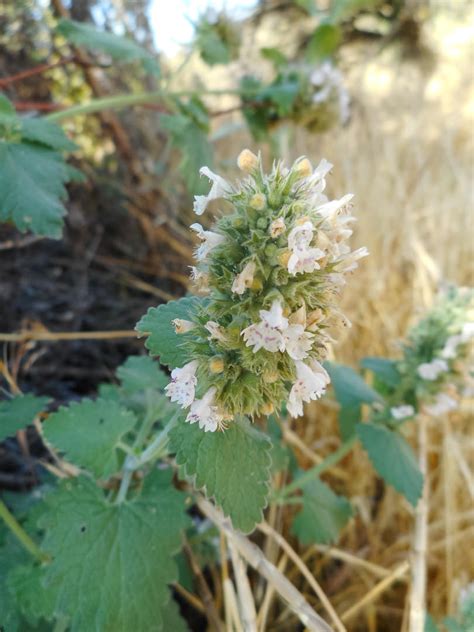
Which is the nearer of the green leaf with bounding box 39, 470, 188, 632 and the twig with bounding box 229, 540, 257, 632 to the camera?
the green leaf with bounding box 39, 470, 188, 632

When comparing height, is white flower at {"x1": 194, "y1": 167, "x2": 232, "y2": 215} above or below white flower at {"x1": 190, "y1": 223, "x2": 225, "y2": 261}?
above

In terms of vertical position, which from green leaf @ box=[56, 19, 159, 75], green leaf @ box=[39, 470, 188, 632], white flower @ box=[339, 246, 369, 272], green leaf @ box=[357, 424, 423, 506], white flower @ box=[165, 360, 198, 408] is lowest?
green leaf @ box=[357, 424, 423, 506]

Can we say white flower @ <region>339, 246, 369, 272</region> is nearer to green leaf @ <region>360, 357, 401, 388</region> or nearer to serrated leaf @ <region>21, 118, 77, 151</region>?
green leaf @ <region>360, 357, 401, 388</region>

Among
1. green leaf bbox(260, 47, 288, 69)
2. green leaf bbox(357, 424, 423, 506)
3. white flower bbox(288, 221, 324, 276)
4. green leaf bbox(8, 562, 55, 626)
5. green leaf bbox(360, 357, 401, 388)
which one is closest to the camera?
white flower bbox(288, 221, 324, 276)

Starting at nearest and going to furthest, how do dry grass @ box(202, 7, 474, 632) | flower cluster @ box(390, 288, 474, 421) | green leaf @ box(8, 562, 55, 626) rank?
green leaf @ box(8, 562, 55, 626)
flower cluster @ box(390, 288, 474, 421)
dry grass @ box(202, 7, 474, 632)

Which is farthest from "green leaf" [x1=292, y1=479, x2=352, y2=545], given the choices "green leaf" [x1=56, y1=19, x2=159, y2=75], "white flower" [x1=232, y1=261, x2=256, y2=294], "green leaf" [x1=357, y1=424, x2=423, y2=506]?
"green leaf" [x1=56, y1=19, x2=159, y2=75]

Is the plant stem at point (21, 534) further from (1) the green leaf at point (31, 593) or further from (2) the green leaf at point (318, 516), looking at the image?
(2) the green leaf at point (318, 516)

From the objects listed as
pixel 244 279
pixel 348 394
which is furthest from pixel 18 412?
pixel 348 394
